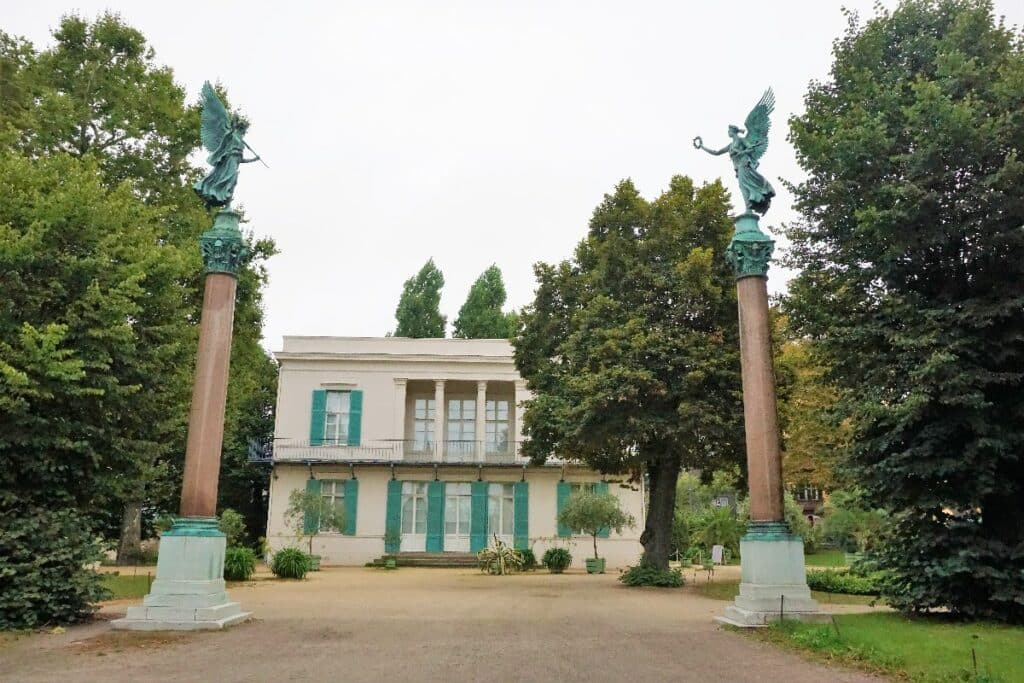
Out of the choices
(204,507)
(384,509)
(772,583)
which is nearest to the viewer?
(772,583)

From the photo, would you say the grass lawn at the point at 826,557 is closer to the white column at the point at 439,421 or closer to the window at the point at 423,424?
the white column at the point at 439,421

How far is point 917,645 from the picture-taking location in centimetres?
826

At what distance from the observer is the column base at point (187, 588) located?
33.1 ft

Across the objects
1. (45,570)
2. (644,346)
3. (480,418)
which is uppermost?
(480,418)

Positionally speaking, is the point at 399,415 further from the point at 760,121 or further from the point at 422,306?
the point at 760,121

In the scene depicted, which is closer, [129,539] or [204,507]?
[204,507]

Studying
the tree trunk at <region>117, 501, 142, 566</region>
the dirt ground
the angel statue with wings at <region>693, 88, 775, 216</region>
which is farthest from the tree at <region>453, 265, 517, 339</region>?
the angel statue with wings at <region>693, 88, 775, 216</region>

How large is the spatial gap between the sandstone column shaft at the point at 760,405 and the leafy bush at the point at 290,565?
1389cm

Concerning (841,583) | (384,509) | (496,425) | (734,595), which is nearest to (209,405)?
(734,595)

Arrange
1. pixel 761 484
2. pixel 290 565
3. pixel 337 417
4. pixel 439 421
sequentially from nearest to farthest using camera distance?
pixel 761 484 < pixel 290 565 < pixel 337 417 < pixel 439 421

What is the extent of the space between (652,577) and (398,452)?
14.5m

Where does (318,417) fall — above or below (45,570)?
above

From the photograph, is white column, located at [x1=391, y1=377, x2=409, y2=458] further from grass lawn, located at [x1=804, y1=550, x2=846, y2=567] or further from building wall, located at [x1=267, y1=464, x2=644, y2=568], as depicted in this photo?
grass lawn, located at [x1=804, y1=550, x2=846, y2=567]

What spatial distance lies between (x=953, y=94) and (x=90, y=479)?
44.7 ft
